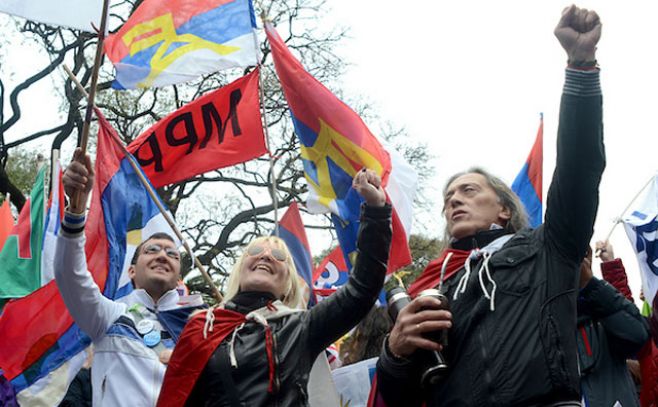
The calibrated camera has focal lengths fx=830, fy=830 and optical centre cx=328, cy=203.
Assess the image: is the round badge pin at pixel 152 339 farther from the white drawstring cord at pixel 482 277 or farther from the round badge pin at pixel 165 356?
the white drawstring cord at pixel 482 277

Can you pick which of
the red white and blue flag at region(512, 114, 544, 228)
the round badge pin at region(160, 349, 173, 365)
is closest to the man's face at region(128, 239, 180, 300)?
the round badge pin at region(160, 349, 173, 365)

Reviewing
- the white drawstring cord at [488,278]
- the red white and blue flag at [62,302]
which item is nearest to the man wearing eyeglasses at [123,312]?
the red white and blue flag at [62,302]

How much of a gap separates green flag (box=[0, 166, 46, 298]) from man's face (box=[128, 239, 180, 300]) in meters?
2.11

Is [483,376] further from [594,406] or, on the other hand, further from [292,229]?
[292,229]

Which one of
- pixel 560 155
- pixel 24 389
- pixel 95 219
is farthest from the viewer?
pixel 95 219

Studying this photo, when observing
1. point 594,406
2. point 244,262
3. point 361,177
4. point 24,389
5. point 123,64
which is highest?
point 123,64

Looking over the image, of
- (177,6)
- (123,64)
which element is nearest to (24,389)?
(123,64)

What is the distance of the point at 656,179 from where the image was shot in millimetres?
6375

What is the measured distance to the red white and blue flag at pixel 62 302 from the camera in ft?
14.8

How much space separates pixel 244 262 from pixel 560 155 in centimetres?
166

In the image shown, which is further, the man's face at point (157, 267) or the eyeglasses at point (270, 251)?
the man's face at point (157, 267)

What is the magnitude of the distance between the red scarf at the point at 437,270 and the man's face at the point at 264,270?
761 millimetres

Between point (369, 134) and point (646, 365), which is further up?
point (369, 134)

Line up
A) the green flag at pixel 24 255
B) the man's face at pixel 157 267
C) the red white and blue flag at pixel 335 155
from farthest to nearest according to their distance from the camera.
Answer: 1. the green flag at pixel 24 255
2. the red white and blue flag at pixel 335 155
3. the man's face at pixel 157 267
